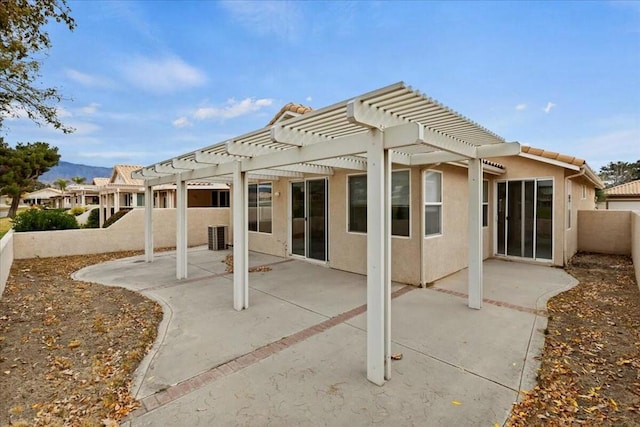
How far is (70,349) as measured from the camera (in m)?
4.34

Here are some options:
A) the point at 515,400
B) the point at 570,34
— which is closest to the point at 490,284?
the point at 515,400

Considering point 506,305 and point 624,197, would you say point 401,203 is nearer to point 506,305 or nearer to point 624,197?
point 506,305

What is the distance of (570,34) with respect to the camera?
9.52 metres

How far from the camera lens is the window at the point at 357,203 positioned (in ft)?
27.2

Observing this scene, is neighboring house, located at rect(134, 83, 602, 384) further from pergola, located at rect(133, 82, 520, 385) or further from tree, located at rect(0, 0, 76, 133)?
tree, located at rect(0, 0, 76, 133)

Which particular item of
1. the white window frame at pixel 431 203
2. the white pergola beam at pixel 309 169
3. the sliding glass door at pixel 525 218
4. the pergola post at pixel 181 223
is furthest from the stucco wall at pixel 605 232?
the pergola post at pixel 181 223

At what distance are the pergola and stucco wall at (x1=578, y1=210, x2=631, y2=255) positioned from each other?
10.0 meters

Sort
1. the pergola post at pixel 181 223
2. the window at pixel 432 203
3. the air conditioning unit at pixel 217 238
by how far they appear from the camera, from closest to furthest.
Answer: the window at pixel 432 203 → the pergola post at pixel 181 223 → the air conditioning unit at pixel 217 238

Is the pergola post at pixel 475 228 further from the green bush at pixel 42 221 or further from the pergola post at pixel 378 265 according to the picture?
the green bush at pixel 42 221

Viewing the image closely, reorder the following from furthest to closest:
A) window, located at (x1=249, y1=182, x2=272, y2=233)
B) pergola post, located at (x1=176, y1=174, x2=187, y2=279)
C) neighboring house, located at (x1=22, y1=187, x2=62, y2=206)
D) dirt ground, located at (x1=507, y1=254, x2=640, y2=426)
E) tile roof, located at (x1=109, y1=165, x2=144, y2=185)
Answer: neighboring house, located at (x1=22, y1=187, x2=62, y2=206)
tile roof, located at (x1=109, y1=165, x2=144, y2=185)
window, located at (x1=249, y1=182, x2=272, y2=233)
pergola post, located at (x1=176, y1=174, x2=187, y2=279)
dirt ground, located at (x1=507, y1=254, x2=640, y2=426)

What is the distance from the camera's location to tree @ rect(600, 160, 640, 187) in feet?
141

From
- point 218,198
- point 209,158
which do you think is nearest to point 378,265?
point 209,158

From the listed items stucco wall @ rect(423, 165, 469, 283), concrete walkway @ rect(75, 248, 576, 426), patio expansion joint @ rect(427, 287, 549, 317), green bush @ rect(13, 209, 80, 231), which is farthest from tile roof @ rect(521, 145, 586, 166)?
green bush @ rect(13, 209, 80, 231)

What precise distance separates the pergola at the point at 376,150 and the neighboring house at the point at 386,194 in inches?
0.7
